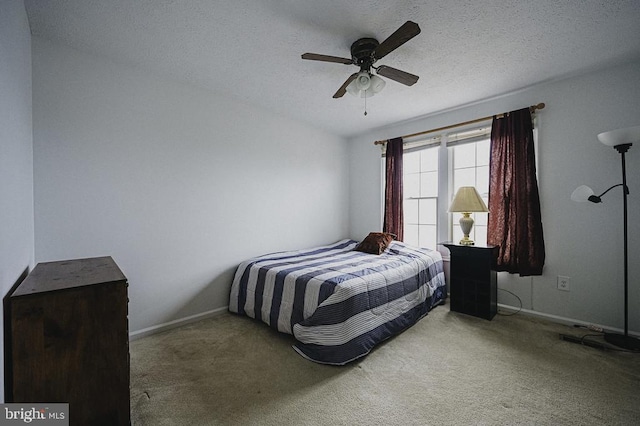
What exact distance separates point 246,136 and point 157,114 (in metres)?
0.96

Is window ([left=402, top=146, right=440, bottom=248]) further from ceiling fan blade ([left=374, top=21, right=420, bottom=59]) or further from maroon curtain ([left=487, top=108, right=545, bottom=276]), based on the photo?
ceiling fan blade ([left=374, top=21, right=420, bottom=59])

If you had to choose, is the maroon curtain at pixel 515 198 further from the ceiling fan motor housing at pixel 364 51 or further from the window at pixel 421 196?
the ceiling fan motor housing at pixel 364 51

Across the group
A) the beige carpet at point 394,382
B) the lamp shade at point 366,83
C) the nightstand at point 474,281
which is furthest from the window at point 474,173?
the lamp shade at point 366,83

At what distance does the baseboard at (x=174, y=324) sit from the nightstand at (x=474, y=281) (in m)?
2.69

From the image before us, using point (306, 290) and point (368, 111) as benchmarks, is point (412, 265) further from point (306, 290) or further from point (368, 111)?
point (368, 111)

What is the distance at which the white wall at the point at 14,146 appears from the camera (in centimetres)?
111

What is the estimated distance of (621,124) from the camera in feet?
8.13

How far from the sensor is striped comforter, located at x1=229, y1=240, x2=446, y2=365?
210cm

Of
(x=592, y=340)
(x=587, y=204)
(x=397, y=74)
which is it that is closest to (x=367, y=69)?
(x=397, y=74)

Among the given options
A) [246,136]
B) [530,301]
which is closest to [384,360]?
[530,301]

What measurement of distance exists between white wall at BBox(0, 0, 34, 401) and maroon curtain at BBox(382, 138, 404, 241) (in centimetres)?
377

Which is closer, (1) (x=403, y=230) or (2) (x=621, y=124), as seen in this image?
(2) (x=621, y=124)

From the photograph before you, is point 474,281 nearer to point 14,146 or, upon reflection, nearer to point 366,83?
point 366,83

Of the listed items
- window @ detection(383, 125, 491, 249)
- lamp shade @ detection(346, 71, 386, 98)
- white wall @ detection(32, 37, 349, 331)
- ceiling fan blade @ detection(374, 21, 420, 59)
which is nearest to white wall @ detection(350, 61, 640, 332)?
window @ detection(383, 125, 491, 249)
